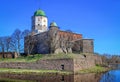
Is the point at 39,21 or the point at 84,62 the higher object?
the point at 39,21

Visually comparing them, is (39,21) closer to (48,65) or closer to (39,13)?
(39,13)

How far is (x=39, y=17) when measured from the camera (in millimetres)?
78500

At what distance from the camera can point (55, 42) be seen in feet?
204

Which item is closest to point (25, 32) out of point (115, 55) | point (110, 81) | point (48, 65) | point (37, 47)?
point (37, 47)

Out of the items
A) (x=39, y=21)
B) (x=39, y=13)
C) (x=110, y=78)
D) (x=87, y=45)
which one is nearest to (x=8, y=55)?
(x=39, y=21)

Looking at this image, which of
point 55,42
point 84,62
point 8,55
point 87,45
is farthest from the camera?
point 87,45

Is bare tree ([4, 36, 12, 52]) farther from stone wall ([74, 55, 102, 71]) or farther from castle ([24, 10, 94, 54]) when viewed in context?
stone wall ([74, 55, 102, 71])

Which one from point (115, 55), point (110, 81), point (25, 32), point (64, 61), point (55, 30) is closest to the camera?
point (110, 81)

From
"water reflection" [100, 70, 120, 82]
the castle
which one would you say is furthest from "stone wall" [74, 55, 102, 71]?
"water reflection" [100, 70, 120, 82]

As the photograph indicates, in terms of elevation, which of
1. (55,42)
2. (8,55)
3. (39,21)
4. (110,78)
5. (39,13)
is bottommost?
(110,78)

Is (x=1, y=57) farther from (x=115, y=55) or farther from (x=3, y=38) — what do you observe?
(x=115, y=55)

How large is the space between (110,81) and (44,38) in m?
34.3

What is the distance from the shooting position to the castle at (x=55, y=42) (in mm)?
62469

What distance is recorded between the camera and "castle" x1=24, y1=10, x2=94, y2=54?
205ft
